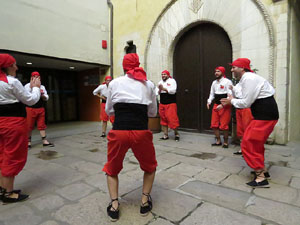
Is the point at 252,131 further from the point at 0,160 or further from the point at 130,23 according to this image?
the point at 130,23

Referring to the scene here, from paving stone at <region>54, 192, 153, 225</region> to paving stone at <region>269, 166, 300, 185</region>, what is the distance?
198 centimetres

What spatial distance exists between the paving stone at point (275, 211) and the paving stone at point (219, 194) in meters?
0.12

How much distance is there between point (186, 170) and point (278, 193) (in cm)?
129

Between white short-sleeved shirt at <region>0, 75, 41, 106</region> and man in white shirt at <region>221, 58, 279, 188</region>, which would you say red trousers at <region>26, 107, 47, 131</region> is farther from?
man in white shirt at <region>221, 58, 279, 188</region>

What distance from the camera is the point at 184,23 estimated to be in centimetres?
622

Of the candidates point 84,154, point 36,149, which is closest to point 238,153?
point 84,154

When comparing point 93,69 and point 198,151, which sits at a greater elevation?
point 93,69

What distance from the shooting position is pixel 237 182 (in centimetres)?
286

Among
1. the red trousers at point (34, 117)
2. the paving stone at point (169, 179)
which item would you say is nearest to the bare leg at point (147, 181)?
the paving stone at point (169, 179)

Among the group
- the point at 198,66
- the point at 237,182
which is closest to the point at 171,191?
the point at 237,182

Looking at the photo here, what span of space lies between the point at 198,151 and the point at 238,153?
2.60 feet

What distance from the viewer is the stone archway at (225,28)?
189 inches

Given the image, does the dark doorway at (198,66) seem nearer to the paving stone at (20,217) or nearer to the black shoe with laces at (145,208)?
the black shoe with laces at (145,208)

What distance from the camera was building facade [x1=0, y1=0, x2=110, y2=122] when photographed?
605 centimetres
